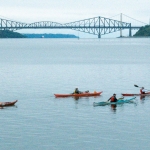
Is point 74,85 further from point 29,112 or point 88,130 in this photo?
point 88,130

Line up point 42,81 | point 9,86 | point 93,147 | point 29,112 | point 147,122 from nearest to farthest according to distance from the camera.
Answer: point 93,147, point 147,122, point 29,112, point 9,86, point 42,81

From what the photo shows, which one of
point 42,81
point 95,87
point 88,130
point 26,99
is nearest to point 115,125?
point 88,130

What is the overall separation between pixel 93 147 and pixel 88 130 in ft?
10.5

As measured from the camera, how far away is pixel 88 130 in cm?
2811

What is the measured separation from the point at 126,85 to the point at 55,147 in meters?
24.2

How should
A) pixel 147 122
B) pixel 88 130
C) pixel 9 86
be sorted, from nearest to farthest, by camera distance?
pixel 88 130
pixel 147 122
pixel 9 86

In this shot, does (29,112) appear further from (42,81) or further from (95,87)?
(42,81)

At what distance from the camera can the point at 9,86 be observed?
47.0m

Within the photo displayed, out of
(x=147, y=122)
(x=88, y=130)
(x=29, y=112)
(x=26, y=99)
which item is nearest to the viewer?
(x=88, y=130)

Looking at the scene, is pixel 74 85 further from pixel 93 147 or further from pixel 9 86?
pixel 93 147

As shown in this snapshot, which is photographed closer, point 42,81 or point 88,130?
point 88,130

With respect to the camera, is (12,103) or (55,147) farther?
(12,103)

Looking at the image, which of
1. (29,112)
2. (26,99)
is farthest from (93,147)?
(26,99)

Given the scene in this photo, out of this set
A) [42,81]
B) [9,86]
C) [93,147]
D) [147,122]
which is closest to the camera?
[93,147]
